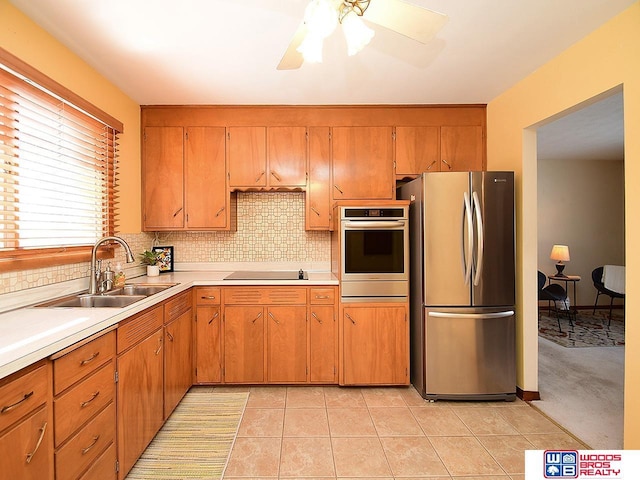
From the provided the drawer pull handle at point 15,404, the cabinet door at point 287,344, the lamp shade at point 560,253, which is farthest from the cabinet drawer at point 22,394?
the lamp shade at point 560,253

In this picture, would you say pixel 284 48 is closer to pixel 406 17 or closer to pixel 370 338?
pixel 406 17

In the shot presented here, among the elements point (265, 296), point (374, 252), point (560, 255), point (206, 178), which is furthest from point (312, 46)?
point (560, 255)

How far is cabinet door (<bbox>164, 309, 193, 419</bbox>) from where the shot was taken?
2.32 metres

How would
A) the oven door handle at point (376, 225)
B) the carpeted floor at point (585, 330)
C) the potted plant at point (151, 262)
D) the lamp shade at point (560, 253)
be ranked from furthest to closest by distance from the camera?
1. the lamp shade at point (560, 253)
2. the carpeted floor at point (585, 330)
3. the potted plant at point (151, 262)
4. the oven door handle at point (376, 225)

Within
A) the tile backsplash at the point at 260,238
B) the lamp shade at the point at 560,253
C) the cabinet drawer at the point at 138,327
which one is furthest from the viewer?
the lamp shade at the point at 560,253

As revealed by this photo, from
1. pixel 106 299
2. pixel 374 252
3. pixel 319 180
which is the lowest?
pixel 106 299

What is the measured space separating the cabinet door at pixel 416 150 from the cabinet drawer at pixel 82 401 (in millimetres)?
2693

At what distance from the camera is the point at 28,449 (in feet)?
3.71

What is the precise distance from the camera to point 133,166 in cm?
302

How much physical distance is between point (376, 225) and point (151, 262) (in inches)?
83.2

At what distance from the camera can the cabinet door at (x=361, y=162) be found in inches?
126

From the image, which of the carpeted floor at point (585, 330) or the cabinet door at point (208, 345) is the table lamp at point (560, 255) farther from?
the cabinet door at point (208, 345)

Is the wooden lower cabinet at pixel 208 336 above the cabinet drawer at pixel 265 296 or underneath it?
underneath

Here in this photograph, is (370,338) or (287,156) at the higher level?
(287,156)
